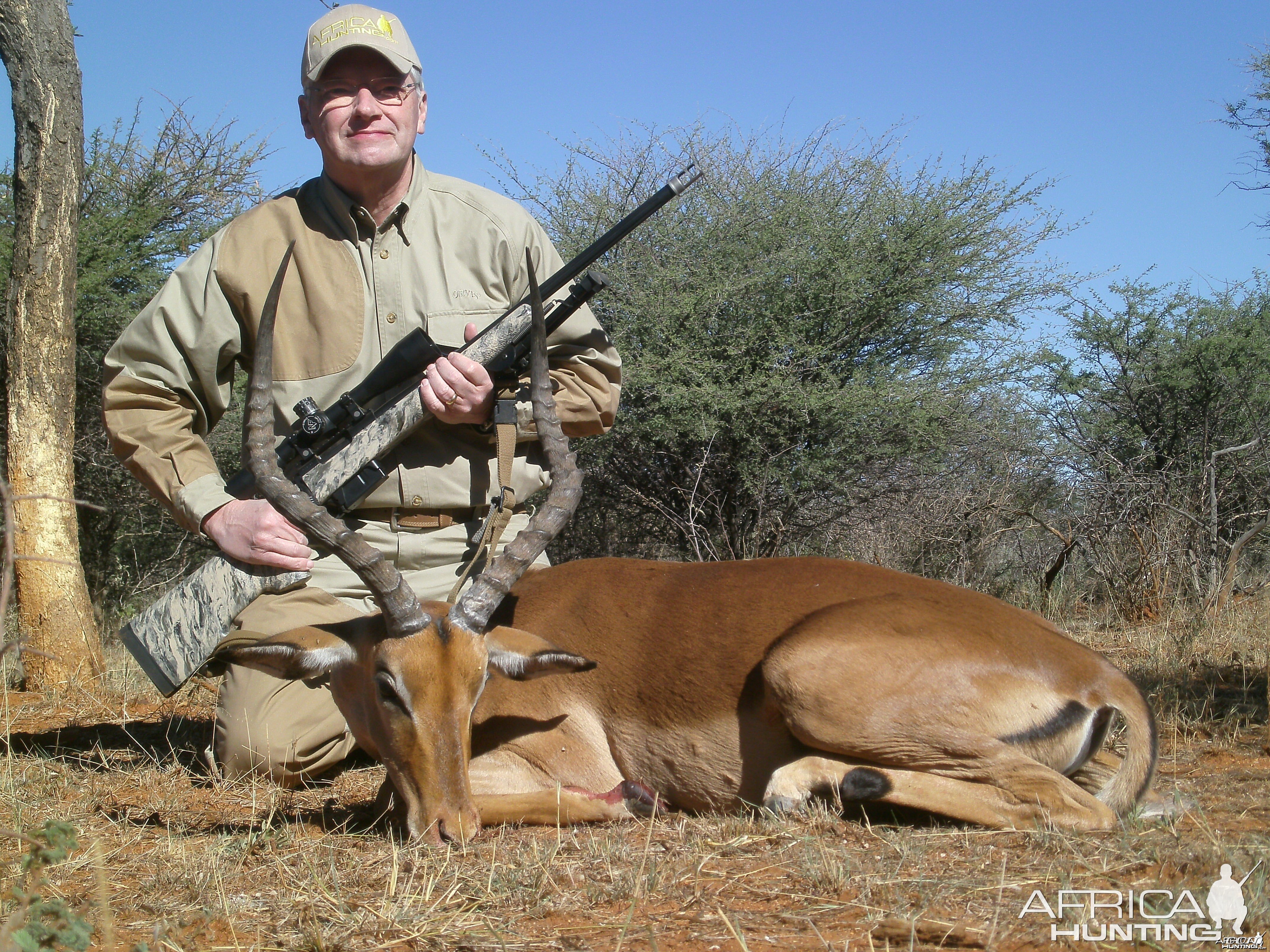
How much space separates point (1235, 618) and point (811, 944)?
A: 572 centimetres

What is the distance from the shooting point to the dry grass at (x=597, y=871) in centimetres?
258

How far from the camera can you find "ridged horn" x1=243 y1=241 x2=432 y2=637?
11.6 feet

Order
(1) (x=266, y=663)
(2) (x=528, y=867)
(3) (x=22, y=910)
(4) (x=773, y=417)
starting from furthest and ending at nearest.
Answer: (4) (x=773, y=417)
(1) (x=266, y=663)
(2) (x=528, y=867)
(3) (x=22, y=910)

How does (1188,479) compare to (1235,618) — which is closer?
(1235,618)

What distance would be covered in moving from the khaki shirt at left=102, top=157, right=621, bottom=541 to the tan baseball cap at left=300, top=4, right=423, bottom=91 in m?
0.47

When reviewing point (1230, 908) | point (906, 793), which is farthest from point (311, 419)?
point (1230, 908)

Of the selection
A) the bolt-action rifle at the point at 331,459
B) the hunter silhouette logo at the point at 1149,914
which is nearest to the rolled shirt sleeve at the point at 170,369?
the bolt-action rifle at the point at 331,459

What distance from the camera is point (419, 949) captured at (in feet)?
8.24

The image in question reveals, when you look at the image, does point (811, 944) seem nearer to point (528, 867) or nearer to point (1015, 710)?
point (528, 867)

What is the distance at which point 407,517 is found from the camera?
483cm

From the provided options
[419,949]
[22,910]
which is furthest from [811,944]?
[22,910]

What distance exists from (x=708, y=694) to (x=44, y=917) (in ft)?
7.24

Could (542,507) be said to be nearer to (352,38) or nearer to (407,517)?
(407,517)

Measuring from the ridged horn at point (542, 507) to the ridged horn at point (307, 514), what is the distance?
0.69 feet
